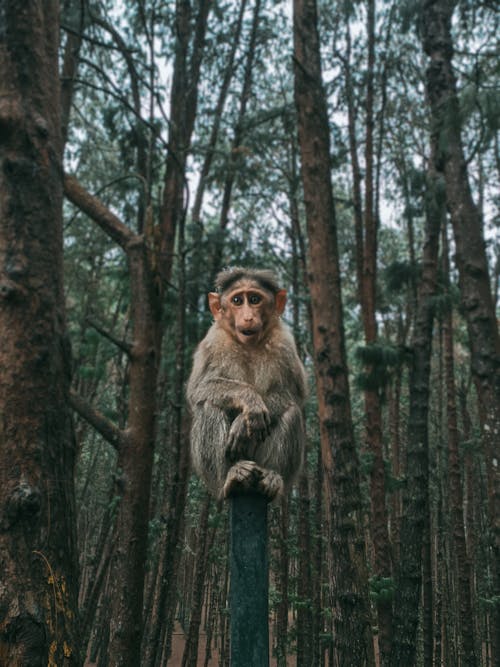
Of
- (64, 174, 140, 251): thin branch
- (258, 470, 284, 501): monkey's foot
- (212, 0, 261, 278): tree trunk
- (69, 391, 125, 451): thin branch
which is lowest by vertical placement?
(258, 470, 284, 501): monkey's foot

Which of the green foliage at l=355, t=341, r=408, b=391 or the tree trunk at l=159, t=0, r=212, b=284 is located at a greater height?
the tree trunk at l=159, t=0, r=212, b=284

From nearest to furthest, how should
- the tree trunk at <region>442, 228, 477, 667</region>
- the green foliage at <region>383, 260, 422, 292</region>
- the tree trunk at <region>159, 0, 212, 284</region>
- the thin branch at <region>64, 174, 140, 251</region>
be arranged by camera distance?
the thin branch at <region>64, 174, 140, 251</region>, the tree trunk at <region>159, 0, 212, 284</region>, the green foliage at <region>383, 260, 422, 292</region>, the tree trunk at <region>442, 228, 477, 667</region>

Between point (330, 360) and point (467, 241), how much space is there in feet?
5.24

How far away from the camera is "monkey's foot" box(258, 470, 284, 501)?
2928mm

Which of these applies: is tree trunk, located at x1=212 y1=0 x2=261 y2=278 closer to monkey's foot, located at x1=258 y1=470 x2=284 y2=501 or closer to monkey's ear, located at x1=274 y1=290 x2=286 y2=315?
monkey's ear, located at x1=274 y1=290 x2=286 y2=315

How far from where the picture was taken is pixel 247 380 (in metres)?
4.00

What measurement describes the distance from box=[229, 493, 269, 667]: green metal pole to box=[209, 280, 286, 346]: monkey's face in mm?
1212

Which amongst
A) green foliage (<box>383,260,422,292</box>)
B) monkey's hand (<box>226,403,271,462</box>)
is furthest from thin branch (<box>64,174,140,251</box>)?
green foliage (<box>383,260,422,292</box>)

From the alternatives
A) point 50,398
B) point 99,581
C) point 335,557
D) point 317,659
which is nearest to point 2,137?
point 50,398

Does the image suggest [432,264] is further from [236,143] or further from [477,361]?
[236,143]

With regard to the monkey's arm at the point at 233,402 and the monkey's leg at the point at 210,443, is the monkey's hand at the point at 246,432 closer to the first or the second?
the monkey's arm at the point at 233,402

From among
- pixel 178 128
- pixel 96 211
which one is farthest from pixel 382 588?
pixel 178 128

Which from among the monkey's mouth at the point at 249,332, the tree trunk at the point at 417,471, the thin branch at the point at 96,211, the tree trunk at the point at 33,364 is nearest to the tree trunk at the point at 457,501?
the tree trunk at the point at 417,471

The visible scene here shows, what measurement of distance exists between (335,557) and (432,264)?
5.09 meters
